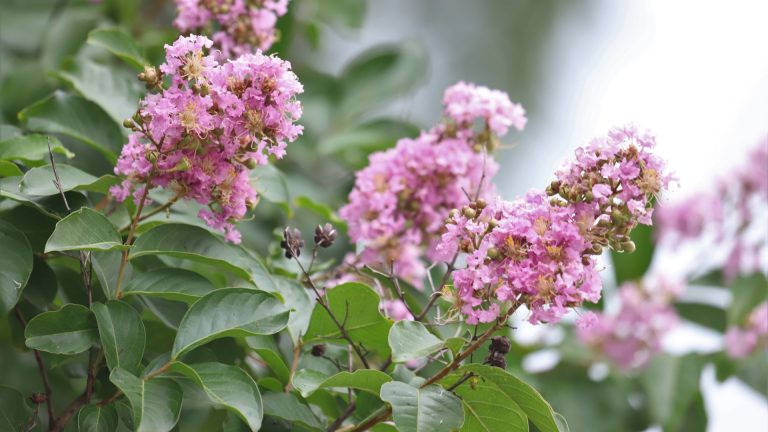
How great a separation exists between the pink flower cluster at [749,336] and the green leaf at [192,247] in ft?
5.36

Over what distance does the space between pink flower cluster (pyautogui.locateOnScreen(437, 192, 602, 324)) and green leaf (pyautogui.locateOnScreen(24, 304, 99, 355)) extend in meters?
0.42

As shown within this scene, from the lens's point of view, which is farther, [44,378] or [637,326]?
[637,326]

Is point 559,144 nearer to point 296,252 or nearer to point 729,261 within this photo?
point 729,261

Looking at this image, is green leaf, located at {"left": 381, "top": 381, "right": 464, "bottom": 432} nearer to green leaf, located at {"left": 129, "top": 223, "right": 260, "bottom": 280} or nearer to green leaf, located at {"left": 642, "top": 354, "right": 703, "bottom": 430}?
green leaf, located at {"left": 129, "top": 223, "right": 260, "bottom": 280}

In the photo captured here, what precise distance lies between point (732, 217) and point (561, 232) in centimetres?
178

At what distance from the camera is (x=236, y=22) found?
153cm

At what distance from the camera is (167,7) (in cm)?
275

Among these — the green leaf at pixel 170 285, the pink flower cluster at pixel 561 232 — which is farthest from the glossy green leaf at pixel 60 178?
the pink flower cluster at pixel 561 232

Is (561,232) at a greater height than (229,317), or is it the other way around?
(561,232)

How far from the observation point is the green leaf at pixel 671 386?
217 centimetres

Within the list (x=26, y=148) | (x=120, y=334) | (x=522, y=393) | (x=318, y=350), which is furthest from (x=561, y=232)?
(x=26, y=148)

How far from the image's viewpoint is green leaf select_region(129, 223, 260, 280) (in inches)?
A: 44.6

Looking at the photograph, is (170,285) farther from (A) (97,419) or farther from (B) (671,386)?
(B) (671,386)

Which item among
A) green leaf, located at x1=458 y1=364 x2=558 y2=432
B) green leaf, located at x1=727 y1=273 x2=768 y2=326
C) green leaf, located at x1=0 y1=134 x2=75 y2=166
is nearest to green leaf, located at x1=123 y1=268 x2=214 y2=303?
green leaf, located at x1=0 y1=134 x2=75 y2=166
